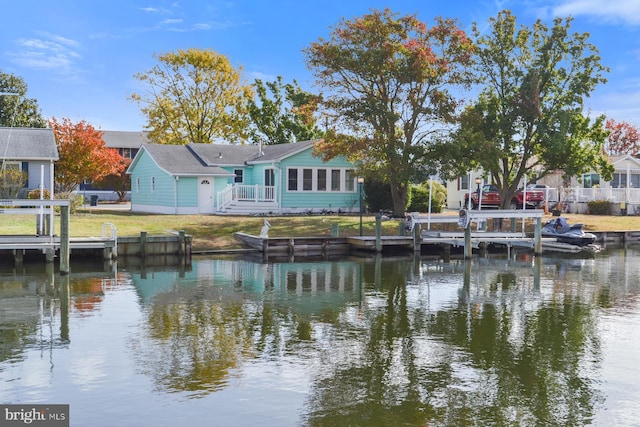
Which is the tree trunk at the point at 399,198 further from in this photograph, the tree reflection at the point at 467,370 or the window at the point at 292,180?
the tree reflection at the point at 467,370

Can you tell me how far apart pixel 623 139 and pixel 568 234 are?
5349 cm

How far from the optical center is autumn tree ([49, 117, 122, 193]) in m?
47.2

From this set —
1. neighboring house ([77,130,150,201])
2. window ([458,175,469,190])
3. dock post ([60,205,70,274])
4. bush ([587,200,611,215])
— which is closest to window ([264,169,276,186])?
window ([458,175,469,190])

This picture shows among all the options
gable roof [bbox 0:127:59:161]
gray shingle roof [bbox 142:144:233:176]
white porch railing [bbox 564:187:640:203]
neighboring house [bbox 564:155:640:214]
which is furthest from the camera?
white porch railing [bbox 564:187:640:203]

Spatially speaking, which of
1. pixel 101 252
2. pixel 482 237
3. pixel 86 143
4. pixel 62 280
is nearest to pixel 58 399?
pixel 62 280

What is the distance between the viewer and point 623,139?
80500mm

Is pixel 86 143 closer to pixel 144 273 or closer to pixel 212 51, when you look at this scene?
pixel 212 51

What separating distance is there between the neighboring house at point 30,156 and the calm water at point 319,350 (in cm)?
1692

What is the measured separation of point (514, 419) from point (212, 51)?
196 ft

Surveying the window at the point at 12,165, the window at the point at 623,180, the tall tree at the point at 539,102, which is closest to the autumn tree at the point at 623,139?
the window at the point at 623,180

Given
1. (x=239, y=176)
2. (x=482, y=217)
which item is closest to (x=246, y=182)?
(x=239, y=176)

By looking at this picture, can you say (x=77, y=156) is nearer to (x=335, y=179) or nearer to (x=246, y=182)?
(x=246, y=182)

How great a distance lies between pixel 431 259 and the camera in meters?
29.9

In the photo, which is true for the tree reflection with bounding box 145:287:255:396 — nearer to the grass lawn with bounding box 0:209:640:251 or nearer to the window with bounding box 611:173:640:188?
the grass lawn with bounding box 0:209:640:251
